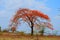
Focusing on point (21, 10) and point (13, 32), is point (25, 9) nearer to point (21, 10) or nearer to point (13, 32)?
point (21, 10)

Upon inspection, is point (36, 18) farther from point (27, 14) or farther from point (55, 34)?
point (55, 34)

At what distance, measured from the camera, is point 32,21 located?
2377cm

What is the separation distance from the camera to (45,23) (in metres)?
Result: 23.9

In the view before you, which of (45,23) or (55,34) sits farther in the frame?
(45,23)

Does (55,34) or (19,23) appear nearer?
(55,34)

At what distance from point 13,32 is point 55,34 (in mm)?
5141

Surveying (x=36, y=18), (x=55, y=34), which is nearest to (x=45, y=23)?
(x=36, y=18)

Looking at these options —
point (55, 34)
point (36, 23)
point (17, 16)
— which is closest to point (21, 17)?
point (17, 16)

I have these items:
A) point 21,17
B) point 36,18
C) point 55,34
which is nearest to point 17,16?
point 21,17

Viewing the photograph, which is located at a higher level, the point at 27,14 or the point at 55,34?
the point at 27,14

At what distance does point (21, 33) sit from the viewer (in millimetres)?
23016

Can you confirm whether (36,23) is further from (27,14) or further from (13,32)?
(13,32)

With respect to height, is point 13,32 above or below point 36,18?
below

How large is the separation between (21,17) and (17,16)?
1.57ft
